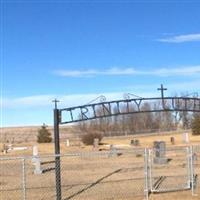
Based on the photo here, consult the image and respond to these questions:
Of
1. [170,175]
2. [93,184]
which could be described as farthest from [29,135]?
[93,184]

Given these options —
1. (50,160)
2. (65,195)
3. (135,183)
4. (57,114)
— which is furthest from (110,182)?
(50,160)

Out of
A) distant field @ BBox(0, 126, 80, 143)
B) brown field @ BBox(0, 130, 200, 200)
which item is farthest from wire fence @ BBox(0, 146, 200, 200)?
distant field @ BBox(0, 126, 80, 143)

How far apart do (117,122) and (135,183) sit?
9551 centimetres

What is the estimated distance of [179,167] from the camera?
28.9 m

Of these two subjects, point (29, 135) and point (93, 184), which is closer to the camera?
point (93, 184)

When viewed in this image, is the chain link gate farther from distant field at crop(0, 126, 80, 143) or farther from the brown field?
distant field at crop(0, 126, 80, 143)

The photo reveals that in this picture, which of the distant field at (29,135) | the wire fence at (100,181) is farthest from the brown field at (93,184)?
the distant field at (29,135)

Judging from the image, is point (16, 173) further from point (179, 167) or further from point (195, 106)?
point (195, 106)

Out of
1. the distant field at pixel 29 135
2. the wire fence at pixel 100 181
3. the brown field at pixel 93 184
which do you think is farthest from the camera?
the distant field at pixel 29 135

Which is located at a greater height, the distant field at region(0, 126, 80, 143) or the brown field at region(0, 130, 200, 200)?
the distant field at region(0, 126, 80, 143)

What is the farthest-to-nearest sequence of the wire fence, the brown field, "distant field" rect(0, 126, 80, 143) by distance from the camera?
"distant field" rect(0, 126, 80, 143) < the brown field < the wire fence

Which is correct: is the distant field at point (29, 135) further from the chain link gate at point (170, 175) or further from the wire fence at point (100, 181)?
the wire fence at point (100, 181)

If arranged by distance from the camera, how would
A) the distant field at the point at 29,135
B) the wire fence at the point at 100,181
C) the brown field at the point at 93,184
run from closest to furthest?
the wire fence at the point at 100,181
the brown field at the point at 93,184
the distant field at the point at 29,135

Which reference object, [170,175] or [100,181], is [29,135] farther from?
[100,181]
